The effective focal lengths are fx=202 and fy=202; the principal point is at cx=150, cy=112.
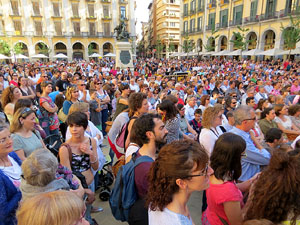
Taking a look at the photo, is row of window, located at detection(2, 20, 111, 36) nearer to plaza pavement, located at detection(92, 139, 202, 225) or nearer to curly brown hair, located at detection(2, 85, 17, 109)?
curly brown hair, located at detection(2, 85, 17, 109)

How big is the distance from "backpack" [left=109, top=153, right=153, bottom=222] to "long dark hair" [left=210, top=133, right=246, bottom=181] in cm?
61

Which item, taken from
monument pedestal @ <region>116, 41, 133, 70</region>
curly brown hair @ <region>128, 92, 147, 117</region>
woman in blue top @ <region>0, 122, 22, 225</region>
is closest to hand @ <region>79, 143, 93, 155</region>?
woman in blue top @ <region>0, 122, 22, 225</region>

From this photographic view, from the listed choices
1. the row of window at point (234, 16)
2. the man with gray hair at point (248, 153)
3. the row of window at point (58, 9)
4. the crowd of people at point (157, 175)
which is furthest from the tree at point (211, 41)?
the man with gray hair at point (248, 153)

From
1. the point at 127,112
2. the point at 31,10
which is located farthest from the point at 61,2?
the point at 127,112

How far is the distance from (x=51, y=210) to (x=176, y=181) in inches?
29.0

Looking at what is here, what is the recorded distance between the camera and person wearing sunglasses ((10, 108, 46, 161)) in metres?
2.41

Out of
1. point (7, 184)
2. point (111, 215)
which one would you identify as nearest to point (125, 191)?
point (7, 184)

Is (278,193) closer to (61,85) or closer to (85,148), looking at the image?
Result: (85,148)

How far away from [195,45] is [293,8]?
2006 cm

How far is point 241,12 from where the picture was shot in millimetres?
29062

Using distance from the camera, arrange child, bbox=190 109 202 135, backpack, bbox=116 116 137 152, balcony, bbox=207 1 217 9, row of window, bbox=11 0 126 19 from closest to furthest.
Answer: backpack, bbox=116 116 137 152 < child, bbox=190 109 202 135 < balcony, bbox=207 1 217 9 < row of window, bbox=11 0 126 19

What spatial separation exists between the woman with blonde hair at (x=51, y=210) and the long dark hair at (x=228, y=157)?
119cm

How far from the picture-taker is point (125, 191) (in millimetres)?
1753

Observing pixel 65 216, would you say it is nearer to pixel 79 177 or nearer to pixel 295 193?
pixel 79 177
